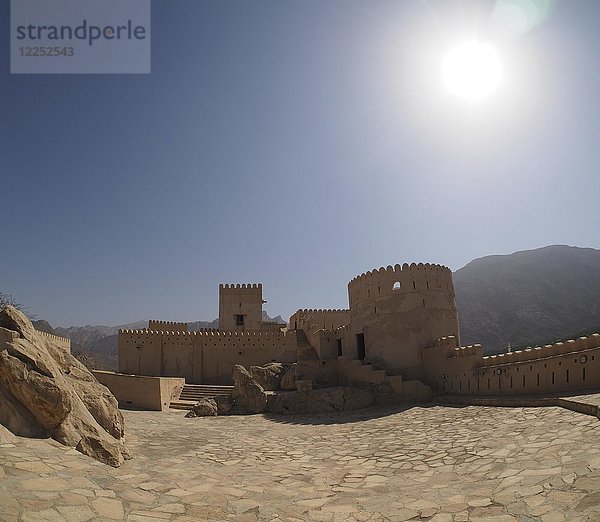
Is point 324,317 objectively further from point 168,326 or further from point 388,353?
point 388,353

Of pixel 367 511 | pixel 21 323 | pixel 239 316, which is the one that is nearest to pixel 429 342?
pixel 367 511

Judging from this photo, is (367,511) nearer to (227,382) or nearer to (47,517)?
(47,517)

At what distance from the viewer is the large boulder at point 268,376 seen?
17739mm

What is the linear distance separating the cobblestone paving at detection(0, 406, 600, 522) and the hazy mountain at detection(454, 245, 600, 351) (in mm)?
44518

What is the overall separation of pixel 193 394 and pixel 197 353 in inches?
177

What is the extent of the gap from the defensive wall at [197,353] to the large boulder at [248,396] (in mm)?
7283

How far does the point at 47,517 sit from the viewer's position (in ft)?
11.0

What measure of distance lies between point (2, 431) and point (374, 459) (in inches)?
222

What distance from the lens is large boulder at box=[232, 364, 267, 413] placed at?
49.3ft

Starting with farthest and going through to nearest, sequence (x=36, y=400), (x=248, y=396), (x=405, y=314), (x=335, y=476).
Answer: (x=405, y=314)
(x=248, y=396)
(x=335, y=476)
(x=36, y=400)

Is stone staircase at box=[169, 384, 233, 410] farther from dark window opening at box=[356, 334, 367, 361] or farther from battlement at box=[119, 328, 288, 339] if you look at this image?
dark window opening at box=[356, 334, 367, 361]

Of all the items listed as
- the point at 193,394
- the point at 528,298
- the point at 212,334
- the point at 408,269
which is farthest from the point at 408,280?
the point at 528,298

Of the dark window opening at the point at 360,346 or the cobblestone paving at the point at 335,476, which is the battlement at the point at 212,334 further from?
the cobblestone paving at the point at 335,476

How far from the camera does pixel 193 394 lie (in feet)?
59.6
